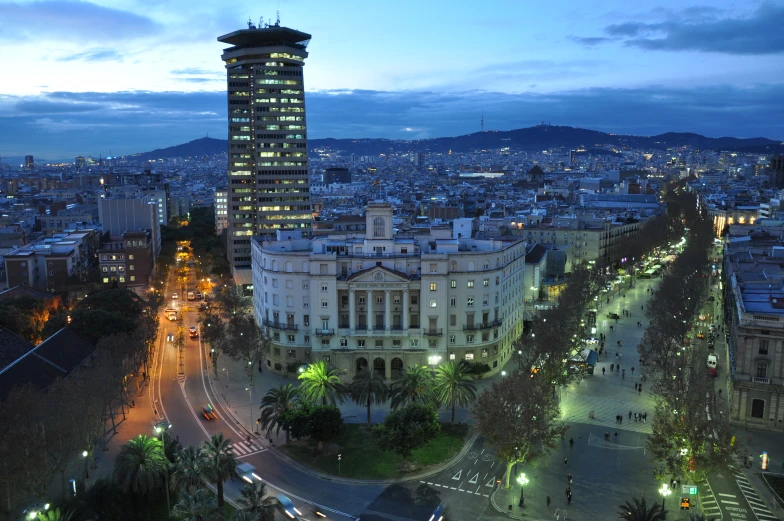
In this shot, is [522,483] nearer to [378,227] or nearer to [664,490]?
[664,490]

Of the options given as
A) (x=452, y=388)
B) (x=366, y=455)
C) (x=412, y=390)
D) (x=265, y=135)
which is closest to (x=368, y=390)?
(x=412, y=390)

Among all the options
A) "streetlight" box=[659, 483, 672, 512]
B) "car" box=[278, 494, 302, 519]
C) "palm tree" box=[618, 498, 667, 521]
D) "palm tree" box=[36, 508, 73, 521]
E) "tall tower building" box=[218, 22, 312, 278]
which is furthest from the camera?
"tall tower building" box=[218, 22, 312, 278]

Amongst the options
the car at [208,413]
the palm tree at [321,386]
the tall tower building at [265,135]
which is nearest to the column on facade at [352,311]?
the palm tree at [321,386]

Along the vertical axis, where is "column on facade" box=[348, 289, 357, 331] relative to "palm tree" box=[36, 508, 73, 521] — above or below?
above

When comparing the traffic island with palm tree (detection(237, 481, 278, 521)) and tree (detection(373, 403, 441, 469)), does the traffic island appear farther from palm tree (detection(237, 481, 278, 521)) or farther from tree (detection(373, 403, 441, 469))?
palm tree (detection(237, 481, 278, 521))

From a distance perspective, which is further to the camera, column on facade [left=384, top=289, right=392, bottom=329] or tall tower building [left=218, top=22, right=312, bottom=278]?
tall tower building [left=218, top=22, right=312, bottom=278]

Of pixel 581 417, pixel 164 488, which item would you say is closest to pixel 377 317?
pixel 581 417

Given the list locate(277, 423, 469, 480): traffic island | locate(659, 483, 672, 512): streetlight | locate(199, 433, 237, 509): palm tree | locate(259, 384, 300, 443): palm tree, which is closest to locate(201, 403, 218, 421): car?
locate(259, 384, 300, 443): palm tree
